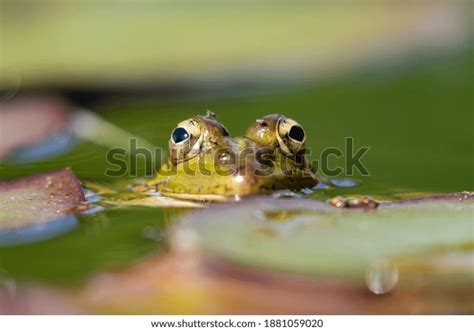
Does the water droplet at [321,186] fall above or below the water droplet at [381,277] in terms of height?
above

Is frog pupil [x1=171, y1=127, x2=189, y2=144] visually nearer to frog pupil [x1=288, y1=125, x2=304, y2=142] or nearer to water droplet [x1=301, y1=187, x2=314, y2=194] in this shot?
frog pupil [x1=288, y1=125, x2=304, y2=142]

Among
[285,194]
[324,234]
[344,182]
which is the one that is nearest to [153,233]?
[285,194]

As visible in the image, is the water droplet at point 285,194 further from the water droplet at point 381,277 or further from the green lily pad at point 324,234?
the water droplet at point 381,277

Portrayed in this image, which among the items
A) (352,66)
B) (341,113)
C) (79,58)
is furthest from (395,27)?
(79,58)

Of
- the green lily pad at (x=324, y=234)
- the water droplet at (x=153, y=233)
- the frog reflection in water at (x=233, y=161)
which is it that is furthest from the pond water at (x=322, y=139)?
the green lily pad at (x=324, y=234)

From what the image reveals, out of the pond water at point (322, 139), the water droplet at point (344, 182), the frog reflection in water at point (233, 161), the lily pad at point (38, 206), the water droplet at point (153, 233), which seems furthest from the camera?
the water droplet at point (344, 182)

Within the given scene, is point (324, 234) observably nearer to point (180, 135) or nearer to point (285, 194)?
point (285, 194)

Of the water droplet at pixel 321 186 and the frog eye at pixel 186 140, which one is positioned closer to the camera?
the frog eye at pixel 186 140
